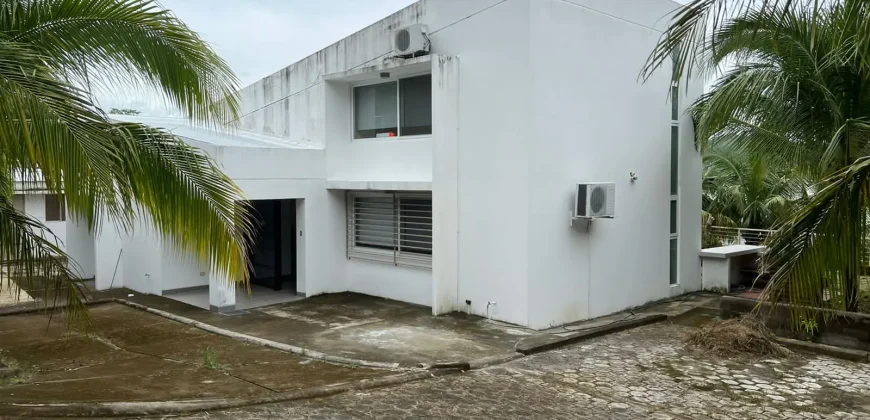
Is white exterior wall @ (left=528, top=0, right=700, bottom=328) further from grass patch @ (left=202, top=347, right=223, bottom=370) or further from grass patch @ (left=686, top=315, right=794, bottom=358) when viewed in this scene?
grass patch @ (left=202, top=347, right=223, bottom=370)

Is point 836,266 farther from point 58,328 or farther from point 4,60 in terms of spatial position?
point 58,328

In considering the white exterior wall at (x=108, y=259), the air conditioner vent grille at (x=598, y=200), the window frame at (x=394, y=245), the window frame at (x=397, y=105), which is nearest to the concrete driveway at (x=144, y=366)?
the white exterior wall at (x=108, y=259)

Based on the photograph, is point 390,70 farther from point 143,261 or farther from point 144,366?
point 143,261

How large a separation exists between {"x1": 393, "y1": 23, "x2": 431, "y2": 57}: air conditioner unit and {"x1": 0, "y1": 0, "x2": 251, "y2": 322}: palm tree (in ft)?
18.9

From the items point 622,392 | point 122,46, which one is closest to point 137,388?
point 122,46

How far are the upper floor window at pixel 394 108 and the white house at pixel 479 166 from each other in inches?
1.3

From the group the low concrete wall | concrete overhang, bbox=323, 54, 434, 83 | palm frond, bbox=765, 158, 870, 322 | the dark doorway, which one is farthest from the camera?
the dark doorway

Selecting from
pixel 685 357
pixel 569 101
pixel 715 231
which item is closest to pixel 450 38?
pixel 569 101

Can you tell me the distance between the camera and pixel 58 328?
416 inches

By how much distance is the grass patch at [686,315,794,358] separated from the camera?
8922 millimetres

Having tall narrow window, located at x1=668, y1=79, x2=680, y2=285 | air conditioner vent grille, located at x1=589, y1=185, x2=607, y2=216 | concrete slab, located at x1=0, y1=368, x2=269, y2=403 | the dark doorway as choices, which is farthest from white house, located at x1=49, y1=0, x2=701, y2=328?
concrete slab, located at x1=0, y1=368, x2=269, y2=403

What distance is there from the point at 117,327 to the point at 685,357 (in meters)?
8.53

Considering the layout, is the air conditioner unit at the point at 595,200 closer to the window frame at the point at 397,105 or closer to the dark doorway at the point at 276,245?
the window frame at the point at 397,105

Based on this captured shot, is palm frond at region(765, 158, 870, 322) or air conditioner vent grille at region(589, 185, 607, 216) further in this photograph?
air conditioner vent grille at region(589, 185, 607, 216)
